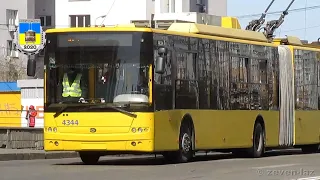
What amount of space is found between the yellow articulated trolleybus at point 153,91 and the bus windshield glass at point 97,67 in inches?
0.9

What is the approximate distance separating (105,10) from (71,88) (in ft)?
146

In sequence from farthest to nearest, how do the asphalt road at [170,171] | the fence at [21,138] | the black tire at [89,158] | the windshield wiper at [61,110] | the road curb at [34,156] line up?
the fence at [21,138]
the road curb at [34,156]
the black tire at [89,158]
the windshield wiper at [61,110]
the asphalt road at [170,171]

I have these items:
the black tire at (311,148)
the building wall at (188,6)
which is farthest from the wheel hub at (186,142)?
the building wall at (188,6)

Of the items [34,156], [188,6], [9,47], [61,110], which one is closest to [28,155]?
[34,156]

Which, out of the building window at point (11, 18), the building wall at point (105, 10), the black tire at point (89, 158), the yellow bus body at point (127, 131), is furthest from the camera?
the building window at point (11, 18)

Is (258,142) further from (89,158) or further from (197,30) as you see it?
(89,158)

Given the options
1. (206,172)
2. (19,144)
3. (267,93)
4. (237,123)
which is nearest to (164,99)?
(206,172)

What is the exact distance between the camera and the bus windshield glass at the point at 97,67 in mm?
19359

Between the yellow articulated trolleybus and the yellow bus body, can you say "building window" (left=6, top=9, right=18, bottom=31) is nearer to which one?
the yellow articulated trolleybus

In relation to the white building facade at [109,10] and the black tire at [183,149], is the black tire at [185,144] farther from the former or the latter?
the white building facade at [109,10]

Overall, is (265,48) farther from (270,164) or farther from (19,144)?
(19,144)

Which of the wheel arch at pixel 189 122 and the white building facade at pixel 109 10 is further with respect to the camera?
the white building facade at pixel 109 10

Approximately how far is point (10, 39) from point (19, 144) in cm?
3723

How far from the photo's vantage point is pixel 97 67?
19531 mm
